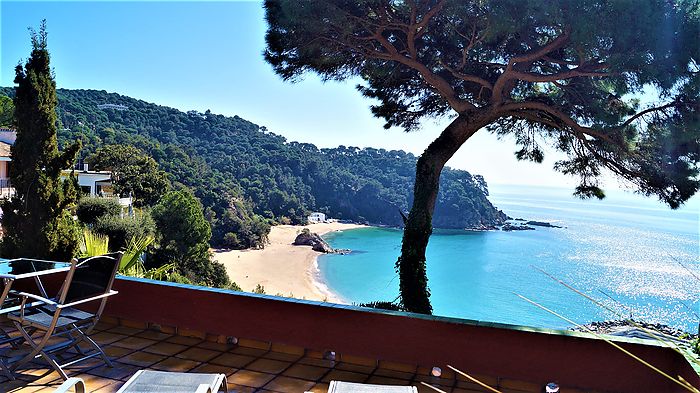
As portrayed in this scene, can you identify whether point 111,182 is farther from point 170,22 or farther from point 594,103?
point 594,103

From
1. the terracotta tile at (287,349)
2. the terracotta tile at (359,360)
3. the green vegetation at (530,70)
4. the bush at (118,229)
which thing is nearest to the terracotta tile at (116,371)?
the terracotta tile at (287,349)

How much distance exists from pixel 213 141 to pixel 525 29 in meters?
45.7

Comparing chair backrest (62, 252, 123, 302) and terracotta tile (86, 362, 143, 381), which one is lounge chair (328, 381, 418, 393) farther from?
chair backrest (62, 252, 123, 302)

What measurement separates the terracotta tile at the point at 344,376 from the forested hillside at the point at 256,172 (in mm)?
32082

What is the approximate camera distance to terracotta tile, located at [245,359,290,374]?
10.3 feet

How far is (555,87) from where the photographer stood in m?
6.12

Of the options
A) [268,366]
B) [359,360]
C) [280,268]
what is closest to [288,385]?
[268,366]

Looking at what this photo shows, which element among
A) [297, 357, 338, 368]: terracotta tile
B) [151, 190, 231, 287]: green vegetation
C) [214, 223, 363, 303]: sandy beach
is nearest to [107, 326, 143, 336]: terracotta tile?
[297, 357, 338, 368]: terracotta tile

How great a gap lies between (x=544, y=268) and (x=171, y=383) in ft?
101

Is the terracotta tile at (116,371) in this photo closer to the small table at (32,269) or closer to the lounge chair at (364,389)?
the small table at (32,269)

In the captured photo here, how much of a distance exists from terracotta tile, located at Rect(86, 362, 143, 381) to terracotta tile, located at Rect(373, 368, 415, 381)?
4.88 ft

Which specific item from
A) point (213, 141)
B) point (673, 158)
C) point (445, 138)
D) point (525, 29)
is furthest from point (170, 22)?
point (213, 141)

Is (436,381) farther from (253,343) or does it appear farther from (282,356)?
(253,343)

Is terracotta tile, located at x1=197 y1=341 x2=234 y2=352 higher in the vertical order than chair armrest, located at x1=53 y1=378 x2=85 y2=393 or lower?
lower
